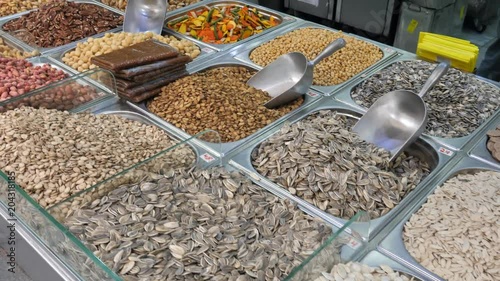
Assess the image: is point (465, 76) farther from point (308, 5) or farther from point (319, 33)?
point (308, 5)

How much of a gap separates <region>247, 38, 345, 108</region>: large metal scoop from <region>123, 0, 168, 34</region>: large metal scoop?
0.83 meters

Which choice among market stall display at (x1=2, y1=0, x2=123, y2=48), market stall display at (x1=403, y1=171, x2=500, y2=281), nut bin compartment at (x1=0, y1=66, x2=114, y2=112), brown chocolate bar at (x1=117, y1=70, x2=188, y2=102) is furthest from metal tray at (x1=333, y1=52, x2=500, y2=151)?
market stall display at (x1=2, y1=0, x2=123, y2=48)

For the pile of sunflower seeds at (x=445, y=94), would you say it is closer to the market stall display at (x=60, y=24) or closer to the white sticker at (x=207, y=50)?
the white sticker at (x=207, y=50)

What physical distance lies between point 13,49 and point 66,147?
1265mm

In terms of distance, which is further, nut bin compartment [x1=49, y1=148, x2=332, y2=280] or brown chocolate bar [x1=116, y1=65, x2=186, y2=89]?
brown chocolate bar [x1=116, y1=65, x2=186, y2=89]

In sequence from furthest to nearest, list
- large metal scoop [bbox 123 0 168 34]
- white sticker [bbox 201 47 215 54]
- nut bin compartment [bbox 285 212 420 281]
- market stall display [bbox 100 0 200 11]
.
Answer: market stall display [bbox 100 0 200 11] → large metal scoop [bbox 123 0 168 34] → white sticker [bbox 201 47 215 54] → nut bin compartment [bbox 285 212 420 281]

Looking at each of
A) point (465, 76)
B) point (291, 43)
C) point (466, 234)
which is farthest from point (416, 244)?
point (291, 43)

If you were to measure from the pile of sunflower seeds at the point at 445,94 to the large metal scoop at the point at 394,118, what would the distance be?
0.10 metres

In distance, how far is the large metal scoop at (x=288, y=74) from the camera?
7.29 ft

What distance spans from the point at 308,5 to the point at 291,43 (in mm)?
2400

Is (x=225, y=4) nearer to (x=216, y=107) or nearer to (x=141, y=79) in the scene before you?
(x=141, y=79)

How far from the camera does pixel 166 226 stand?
1.38 meters

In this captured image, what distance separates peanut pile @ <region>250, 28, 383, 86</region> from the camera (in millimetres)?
2414

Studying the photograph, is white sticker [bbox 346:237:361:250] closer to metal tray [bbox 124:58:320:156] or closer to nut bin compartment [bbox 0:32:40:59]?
metal tray [bbox 124:58:320:156]
